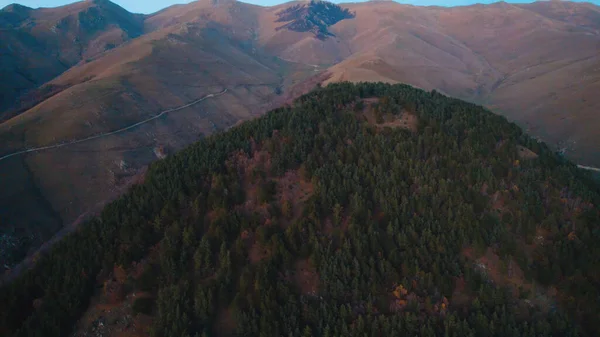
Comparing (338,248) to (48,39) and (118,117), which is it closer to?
(118,117)

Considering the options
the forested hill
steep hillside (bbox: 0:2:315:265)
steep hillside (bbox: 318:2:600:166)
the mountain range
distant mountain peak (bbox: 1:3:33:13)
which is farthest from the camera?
distant mountain peak (bbox: 1:3:33:13)

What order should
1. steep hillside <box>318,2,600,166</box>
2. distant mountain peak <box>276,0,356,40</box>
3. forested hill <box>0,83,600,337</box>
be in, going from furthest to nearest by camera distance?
distant mountain peak <box>276,0,356,40</box> → steep hillside <box>318,2,600,166</box> → forested hill <box>0,83,600,337</box>

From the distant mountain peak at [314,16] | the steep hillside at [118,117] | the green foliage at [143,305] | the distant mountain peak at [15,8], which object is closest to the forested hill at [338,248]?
the green foliage at [143,305]

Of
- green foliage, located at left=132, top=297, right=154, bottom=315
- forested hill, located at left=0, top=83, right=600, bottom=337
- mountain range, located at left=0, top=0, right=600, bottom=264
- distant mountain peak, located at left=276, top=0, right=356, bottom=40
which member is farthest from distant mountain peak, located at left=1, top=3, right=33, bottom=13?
green foliage, located at left=132, top=297, right=154, bottom=315

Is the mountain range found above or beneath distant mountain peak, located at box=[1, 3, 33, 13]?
beneath

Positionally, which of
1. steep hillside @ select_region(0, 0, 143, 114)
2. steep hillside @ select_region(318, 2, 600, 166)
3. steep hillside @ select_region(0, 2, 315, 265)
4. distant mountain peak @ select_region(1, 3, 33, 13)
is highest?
distant mountain peak @ select_region(1, 3, 33, 13)

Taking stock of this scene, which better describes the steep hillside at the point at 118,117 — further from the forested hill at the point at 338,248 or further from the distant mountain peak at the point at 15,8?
the distant mountain peak at the point at 15,8

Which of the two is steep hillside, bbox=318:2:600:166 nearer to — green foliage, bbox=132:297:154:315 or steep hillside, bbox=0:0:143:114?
green foliage, bbox=132:297:154:315
